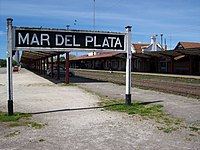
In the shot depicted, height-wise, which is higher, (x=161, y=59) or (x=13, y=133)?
(x=161, y=59)

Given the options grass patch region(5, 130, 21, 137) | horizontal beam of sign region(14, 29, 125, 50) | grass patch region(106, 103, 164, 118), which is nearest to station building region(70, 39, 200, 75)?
grass patch region(106, 103, 164, 118)

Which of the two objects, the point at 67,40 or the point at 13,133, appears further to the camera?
the point at 67,40

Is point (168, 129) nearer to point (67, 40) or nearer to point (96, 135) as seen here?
point (96, 135)

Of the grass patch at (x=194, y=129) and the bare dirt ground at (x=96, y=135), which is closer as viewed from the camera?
the bare dirt ground at (x=96, y=135)

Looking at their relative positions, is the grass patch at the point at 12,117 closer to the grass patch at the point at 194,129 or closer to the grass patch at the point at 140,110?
the grass patch at the point at 140,110

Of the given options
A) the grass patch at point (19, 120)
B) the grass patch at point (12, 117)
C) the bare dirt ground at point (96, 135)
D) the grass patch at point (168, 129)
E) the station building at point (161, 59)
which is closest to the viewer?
the bare dirt ground at point (96, 135)

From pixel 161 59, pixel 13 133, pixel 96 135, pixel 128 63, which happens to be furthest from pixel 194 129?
pixel 161 59

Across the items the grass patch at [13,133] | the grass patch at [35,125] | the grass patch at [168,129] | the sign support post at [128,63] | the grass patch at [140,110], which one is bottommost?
the grass patch at [168,129]

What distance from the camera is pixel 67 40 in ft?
29.5

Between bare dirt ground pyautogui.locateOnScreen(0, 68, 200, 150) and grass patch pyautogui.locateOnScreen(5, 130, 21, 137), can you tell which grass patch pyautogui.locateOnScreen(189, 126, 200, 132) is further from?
grass patch pyautogui.locateOnScreen(5, 130, 21, 137)

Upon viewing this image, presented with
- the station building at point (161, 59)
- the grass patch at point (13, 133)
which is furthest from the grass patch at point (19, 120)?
the station building at point (161, 59)

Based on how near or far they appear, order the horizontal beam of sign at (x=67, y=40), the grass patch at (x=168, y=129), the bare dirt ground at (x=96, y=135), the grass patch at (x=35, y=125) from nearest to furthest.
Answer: the bare dirt ground at (x=96, y=135) < the grass patch at (x=168, y=129) < the grass patch at (x=35, y=125) < the horizontal beam of sign at (x=67, y=40)

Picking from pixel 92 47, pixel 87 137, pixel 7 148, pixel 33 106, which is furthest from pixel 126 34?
pixel 7 148

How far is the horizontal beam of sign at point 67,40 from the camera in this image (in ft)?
27.5
